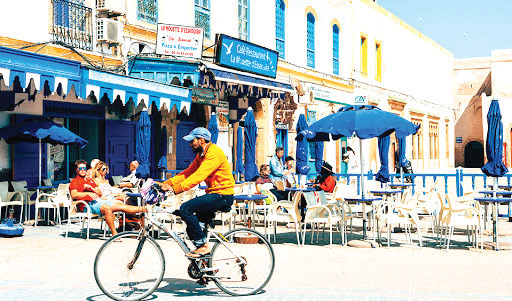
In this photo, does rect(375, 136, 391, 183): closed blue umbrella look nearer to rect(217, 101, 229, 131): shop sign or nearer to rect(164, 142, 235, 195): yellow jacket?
rect(164, 142, 235, 195): yellow jacket

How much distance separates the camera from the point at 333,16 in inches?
1037

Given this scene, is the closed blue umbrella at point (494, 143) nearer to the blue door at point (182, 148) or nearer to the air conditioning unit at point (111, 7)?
the air conditioning unit at point (111, 7)

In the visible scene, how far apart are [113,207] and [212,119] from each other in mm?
5159

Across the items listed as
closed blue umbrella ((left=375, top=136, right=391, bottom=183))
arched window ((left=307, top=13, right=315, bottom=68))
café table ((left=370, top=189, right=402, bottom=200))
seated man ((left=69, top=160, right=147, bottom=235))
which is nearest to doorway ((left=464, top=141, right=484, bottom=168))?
arched window ((left=307, top=13, right=315, bottom=68))

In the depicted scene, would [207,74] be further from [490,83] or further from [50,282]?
[490,83]

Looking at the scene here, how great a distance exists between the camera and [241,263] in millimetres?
6258

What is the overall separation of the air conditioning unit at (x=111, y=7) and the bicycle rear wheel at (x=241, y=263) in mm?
9509

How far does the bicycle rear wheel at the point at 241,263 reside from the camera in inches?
245

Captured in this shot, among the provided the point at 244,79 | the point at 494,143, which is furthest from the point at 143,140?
the point at 494,143

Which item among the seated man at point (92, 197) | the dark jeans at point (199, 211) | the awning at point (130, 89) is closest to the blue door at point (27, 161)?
the awning at point (130, 89)

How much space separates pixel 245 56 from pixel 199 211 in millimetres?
12169

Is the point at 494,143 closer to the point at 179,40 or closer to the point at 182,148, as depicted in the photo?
the point at 179,40

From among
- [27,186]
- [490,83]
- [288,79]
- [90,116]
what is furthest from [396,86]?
[27,186]

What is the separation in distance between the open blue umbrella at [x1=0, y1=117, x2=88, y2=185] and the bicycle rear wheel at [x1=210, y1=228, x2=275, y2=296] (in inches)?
285
